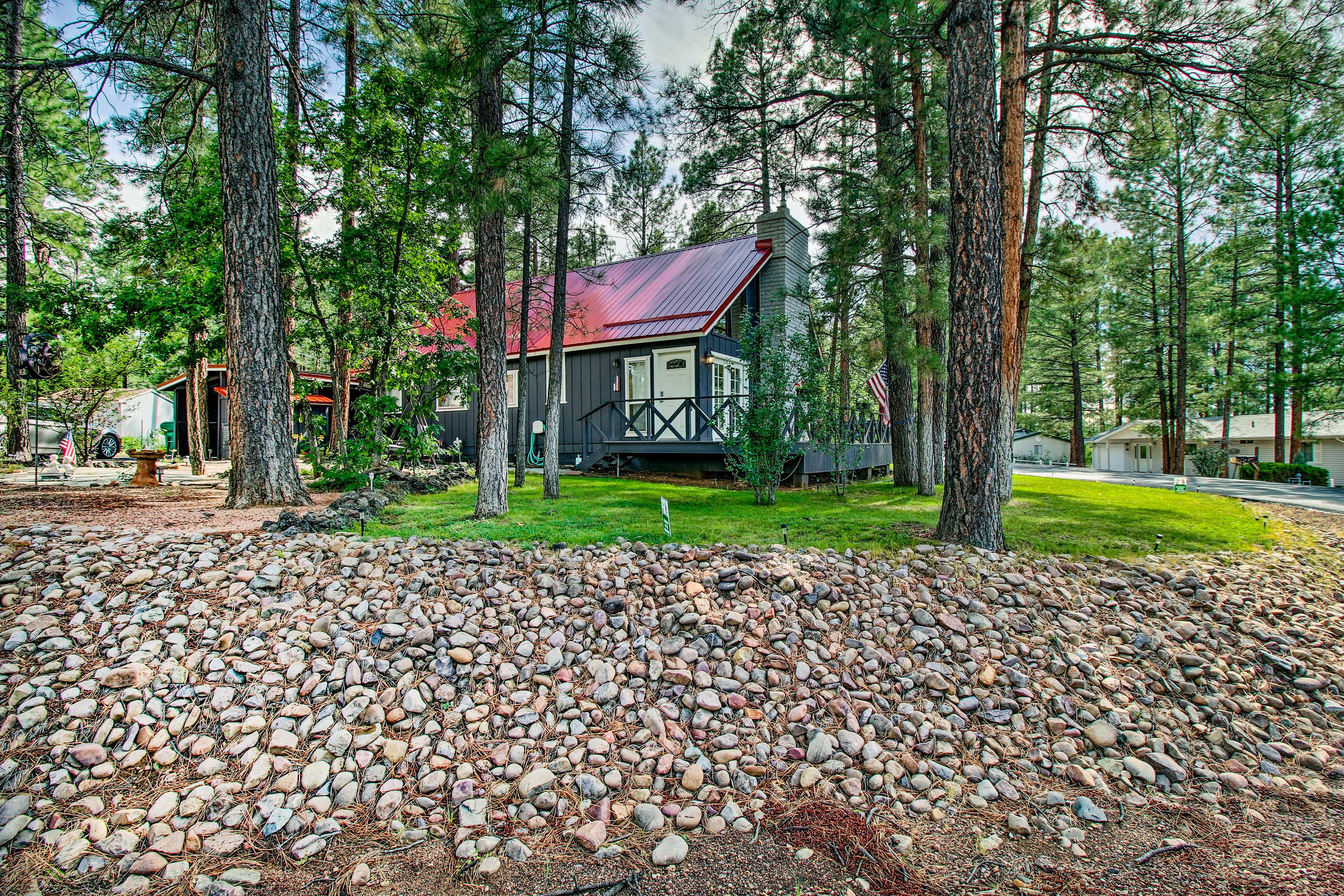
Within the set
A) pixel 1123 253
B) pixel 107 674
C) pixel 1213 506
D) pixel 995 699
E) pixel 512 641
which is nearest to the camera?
pixel 107 674

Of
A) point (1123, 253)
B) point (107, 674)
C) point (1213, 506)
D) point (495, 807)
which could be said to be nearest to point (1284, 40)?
point (1213, 506)

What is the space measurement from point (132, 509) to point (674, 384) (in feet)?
28.2

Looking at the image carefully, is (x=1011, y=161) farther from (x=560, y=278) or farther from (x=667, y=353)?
(x=667, y=353)

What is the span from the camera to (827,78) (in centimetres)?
884

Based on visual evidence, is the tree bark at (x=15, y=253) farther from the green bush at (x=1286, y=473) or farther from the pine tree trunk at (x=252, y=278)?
the green bush at (x=1286, y=473)

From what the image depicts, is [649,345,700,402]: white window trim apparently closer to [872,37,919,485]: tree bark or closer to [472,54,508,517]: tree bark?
[872,37,919,485]: tree bark

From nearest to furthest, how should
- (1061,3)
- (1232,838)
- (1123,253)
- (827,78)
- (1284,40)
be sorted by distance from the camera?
1. (1232,838)
2. (1284,40)
3. (1061,3)
4. (827,78)
5. (1123,253)

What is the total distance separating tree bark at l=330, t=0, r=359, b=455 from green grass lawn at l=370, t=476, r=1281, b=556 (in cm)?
193

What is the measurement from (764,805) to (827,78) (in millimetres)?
9824

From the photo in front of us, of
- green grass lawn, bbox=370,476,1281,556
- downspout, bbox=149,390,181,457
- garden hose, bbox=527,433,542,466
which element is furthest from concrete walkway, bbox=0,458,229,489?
downspout, bbox=149,390,181,457

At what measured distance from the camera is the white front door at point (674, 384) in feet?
36.4

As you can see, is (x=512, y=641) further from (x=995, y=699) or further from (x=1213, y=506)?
(x=1213, y=506)

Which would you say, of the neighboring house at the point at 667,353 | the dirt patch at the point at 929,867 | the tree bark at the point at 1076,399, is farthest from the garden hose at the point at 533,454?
the tree bark at the point at 1076,399

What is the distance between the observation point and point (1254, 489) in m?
12.5
